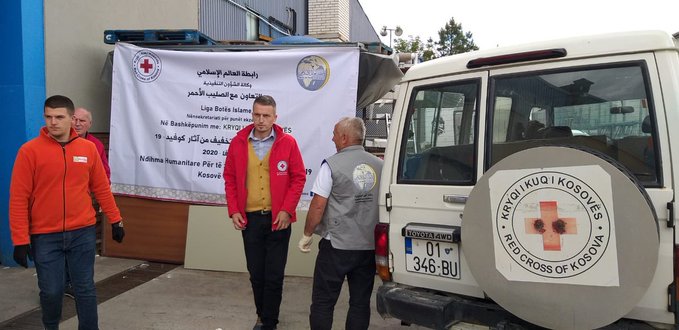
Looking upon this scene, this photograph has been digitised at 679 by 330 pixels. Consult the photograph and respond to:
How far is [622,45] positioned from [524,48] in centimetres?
44

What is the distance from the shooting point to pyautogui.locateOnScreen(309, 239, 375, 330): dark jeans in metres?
3.28

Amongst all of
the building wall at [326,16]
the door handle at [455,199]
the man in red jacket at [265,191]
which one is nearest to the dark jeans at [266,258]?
the man in red jacket at [265,191]

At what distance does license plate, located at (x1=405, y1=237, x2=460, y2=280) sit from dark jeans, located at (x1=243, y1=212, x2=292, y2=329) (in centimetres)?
122

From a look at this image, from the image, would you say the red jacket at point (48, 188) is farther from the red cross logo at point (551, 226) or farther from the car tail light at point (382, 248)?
the red cross logo at point (551, 226)

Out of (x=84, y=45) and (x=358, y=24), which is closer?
(x=84, y=45)

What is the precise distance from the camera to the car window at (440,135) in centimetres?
281

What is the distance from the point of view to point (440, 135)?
9.70 ft

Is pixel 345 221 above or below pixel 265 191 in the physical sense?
below

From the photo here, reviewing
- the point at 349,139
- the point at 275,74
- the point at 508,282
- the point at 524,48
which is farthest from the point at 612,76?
the point at 275,74

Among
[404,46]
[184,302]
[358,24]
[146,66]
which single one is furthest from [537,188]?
[404,46]

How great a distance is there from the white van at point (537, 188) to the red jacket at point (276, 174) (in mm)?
948

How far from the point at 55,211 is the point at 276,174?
56.3 inches

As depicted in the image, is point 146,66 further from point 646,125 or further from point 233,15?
point 646,125

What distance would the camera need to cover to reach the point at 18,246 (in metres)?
3.12
